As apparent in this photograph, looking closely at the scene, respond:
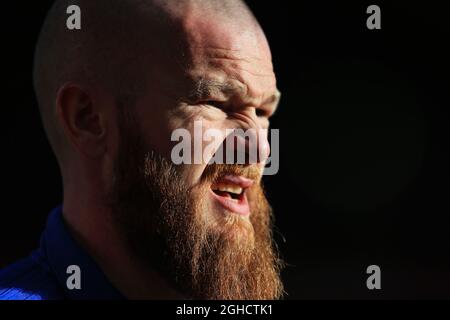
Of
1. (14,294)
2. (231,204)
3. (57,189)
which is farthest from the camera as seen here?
(57,189)

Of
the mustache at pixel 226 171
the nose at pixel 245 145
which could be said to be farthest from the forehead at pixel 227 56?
the mustache at pixel 226 171

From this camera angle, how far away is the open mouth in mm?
2098

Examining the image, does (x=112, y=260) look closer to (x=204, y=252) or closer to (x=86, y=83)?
(x=204, y=252)

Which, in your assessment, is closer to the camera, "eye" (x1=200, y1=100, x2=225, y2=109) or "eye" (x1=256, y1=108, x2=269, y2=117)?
"eye" (x1=200, y1=100, x2=225, y2=109)

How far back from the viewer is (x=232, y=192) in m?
2.16

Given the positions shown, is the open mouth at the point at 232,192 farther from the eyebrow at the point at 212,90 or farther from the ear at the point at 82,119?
the ear at the point at 82,119

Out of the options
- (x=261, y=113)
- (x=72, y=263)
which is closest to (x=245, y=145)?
(x=261, y=113)

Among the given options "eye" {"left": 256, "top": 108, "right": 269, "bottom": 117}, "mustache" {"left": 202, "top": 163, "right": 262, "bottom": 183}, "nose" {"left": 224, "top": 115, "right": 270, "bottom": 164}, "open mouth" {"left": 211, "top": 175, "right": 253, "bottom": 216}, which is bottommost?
"open mouth" {"left": 211, "top": 175, "right": 253, "bottom": 216}

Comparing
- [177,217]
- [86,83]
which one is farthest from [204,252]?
[86,83]

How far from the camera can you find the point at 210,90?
201 centimetres

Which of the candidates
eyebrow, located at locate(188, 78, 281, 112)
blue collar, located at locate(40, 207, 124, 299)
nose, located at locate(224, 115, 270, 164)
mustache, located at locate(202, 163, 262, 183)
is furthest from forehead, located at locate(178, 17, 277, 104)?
blue collar, located at locate(40, 207, 124, 299)

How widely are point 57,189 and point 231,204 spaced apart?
2284 mm

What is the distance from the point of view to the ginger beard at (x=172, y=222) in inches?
79.9

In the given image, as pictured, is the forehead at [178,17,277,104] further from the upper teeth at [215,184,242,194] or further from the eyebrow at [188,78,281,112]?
the upper teeth at [215,184,242,194]
